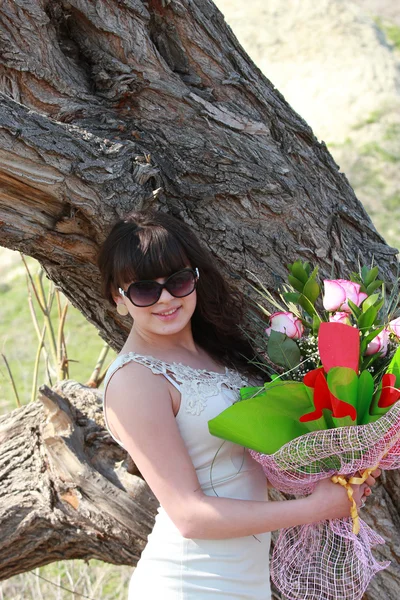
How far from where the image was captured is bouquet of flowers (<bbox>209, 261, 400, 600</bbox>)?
1839 mm

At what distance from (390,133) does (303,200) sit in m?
11.9

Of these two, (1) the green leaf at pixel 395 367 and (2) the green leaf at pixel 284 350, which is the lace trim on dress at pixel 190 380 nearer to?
(2) the green leaf at pixel 284 350

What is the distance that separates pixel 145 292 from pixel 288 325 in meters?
0.43

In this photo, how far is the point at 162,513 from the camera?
2.15 metres

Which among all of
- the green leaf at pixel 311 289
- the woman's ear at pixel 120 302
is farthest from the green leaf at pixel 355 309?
the woman's ear at pixel 120 302

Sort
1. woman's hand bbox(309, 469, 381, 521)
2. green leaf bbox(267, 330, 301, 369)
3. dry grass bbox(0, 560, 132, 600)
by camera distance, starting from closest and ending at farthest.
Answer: woman's hand bbox(309, 469, 381, 521) → green leaf bbox(267, 330, 301, 369) → dry grass bbox(0, 560, 132, 600)

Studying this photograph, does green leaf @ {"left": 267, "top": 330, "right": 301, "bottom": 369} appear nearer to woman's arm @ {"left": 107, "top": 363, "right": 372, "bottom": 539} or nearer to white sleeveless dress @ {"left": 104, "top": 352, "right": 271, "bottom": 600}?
white sleeveless dress @ {"left": 104, "top": 352, "right": 271, "bottom": 600}

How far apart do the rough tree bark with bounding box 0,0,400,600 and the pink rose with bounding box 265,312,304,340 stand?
50 cm

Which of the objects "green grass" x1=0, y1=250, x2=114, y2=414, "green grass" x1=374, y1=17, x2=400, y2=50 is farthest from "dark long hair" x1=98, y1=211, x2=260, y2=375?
"green grass" x1=374, y1=17, x2=400, y2=50

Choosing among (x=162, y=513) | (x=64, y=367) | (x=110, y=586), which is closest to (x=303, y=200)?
(x=162, y=513)

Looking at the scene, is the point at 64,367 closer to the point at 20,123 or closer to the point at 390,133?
the point at 20,123

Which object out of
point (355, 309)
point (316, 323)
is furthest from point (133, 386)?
point (355, 309)

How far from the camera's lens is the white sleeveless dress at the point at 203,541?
6.70 feet

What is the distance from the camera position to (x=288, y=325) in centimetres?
210
